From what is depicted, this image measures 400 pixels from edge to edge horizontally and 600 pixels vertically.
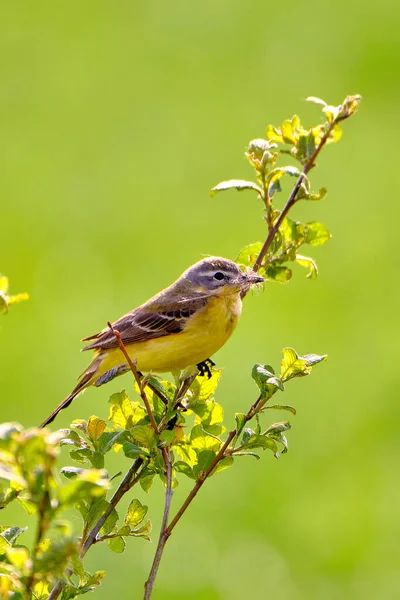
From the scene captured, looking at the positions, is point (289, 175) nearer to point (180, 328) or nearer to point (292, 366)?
point (292, 366)

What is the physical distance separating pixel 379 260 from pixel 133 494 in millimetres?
4347

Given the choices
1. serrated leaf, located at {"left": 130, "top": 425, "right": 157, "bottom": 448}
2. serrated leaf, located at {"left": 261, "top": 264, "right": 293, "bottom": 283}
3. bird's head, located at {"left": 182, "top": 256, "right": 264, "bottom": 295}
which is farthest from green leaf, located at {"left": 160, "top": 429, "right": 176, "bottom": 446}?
bird's head, located at {"left": 182, "top": 256, "right": 264, "bottom": 295}

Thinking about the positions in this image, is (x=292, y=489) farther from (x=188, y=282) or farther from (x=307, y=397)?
(x=188, y=282)

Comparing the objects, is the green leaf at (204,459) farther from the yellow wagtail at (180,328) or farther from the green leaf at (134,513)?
A: the yellow wagtail at (180,328)

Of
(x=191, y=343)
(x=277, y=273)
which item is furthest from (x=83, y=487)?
(x=191, y=343)

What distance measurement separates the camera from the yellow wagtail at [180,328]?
4660 millimetres

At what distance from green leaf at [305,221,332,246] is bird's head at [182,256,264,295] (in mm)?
720

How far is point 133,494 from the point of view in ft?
27.0

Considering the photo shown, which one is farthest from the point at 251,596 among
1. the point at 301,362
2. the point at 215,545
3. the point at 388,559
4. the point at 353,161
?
the point at 353,161

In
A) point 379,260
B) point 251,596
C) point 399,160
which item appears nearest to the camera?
point 251,596

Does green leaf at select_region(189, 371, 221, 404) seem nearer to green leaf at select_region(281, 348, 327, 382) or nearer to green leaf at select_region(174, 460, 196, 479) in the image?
green leaf at select_region(174, 460, 196, 479)

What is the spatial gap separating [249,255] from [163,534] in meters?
1.42

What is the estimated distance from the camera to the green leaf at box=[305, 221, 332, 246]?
359 cm

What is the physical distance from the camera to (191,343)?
4.73 metres
